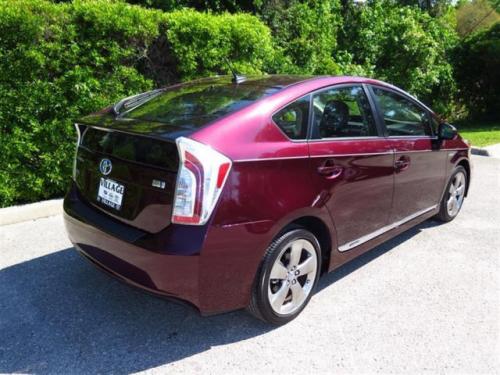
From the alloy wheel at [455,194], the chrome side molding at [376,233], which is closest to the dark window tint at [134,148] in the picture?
the chrome side molding at [376,233]

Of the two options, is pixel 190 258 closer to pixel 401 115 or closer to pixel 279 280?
pixel 279 280

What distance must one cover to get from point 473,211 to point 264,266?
3795 millimetres

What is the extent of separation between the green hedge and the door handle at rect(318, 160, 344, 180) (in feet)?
10.8

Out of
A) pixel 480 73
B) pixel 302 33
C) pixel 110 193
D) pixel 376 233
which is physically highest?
pixel 302 33

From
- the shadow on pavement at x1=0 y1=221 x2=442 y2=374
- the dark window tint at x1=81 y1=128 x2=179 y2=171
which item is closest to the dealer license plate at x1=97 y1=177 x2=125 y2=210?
the dark window tint at x1=81 y1=128 x2=179 y2=171

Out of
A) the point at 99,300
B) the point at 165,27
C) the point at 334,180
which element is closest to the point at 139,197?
the point at 99,300

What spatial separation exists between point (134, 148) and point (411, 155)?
94.8 inches

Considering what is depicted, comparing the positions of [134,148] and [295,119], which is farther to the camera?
[295,119]

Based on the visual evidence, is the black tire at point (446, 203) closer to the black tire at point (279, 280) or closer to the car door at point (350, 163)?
the car door at point (350, 163)

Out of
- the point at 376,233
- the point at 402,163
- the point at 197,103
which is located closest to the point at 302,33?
the point at 402,163

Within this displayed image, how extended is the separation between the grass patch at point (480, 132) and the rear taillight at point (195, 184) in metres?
8.60

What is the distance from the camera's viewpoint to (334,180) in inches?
121

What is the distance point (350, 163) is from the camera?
3201 mm

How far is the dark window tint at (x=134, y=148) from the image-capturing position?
8.14ft
